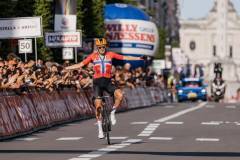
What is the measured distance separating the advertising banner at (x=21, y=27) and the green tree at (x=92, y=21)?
2183 cm

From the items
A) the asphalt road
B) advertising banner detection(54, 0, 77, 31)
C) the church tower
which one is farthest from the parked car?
the church tower

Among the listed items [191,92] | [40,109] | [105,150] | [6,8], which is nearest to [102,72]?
[105,150]

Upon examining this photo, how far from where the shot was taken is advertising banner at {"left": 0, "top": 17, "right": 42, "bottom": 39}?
33094 millimetres

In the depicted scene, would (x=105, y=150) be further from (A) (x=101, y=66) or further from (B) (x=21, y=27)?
(B) (x=21, y=27)

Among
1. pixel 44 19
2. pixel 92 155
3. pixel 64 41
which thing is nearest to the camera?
pixel 92 155

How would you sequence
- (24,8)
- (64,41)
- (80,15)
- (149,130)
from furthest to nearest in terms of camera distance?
(80,15) → (24,8) → (64,41) → (149,130)

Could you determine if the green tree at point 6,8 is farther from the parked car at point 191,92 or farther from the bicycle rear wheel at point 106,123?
the parked car at point 191,92

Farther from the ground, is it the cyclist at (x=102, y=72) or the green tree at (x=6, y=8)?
the green tree at (x=6, y=8)

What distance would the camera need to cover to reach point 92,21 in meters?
56.0

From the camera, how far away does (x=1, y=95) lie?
864 inches

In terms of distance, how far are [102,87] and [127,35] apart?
36.6 meters

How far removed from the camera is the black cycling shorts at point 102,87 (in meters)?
20.5

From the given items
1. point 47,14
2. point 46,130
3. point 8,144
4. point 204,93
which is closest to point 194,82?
point 204,93

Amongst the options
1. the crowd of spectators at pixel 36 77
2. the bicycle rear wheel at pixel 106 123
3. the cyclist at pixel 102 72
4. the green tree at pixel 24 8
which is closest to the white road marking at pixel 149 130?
the crowd of spectators at pixel 36 77
